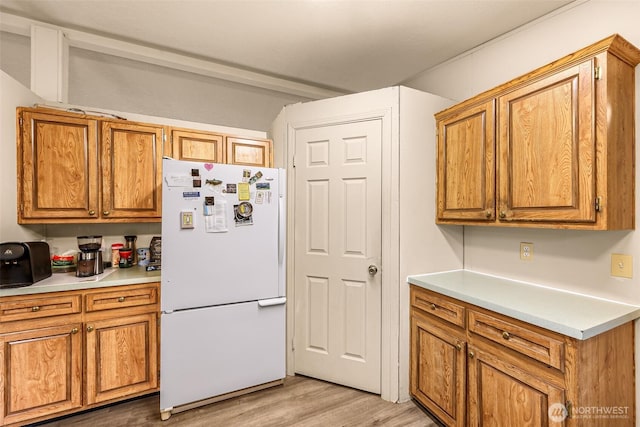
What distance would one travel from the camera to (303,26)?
2.12 meters

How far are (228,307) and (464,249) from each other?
1.89 meters

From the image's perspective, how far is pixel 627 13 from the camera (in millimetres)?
1527

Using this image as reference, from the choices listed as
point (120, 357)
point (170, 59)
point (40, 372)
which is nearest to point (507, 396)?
point (120, 357)

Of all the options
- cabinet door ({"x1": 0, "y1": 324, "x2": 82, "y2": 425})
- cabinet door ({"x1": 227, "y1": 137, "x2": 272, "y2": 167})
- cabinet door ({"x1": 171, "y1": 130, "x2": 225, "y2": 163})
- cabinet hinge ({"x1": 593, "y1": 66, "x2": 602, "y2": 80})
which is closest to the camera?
cabinet hinge ({"x1": 593, "y1": 66, "x2": 602, "y2": 80})

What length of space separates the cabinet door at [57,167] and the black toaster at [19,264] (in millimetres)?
292

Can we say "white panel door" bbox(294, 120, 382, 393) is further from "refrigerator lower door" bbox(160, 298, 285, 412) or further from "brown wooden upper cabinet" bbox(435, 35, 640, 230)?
"brown wooden upper cabinet" bbox(435, 35, 640, 230)

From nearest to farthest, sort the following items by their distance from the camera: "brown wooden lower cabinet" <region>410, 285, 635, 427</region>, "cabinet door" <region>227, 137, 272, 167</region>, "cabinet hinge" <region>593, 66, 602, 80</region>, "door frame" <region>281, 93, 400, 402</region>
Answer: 1. "brown wooden lower cabinet" <region>410, 285, 635, 427</region>
2. "cabinet hinge" <region>593, 66, 602, 80</region>
3. "door frame" <region>281, 93, 400, 402</region>
4. "cabinet door" <region>227, 137, 272, 167</region>

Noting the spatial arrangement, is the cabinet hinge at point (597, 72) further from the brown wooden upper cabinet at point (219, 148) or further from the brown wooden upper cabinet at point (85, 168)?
the brown wooden upper cabinet at point (85, 168)

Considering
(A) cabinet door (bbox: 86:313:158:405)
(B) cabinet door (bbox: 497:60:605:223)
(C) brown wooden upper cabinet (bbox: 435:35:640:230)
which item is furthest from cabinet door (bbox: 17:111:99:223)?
(B) cabinet door (bbox: 497:60:605:223)

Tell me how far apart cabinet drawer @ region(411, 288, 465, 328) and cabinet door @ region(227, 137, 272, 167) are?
165 cm

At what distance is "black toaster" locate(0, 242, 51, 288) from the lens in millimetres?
1721

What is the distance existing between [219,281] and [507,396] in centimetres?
179

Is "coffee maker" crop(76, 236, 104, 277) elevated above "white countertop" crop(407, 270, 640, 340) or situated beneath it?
elevated above

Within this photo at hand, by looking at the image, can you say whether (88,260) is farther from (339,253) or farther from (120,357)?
(339,253)
